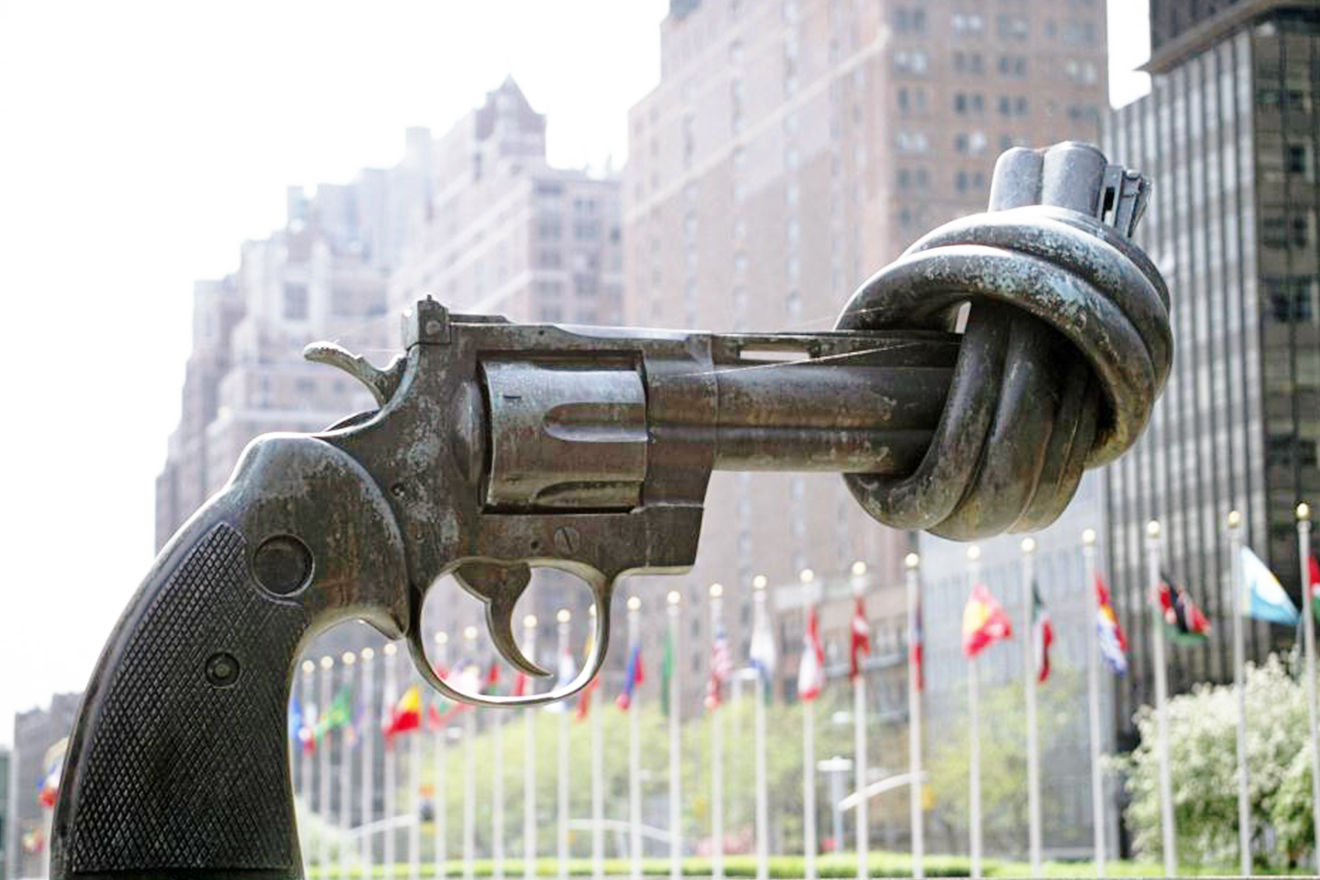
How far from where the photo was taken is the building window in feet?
640

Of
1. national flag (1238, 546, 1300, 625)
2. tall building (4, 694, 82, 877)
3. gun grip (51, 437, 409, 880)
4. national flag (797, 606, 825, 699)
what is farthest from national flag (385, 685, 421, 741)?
gun grip (51, 437, 409, 880)

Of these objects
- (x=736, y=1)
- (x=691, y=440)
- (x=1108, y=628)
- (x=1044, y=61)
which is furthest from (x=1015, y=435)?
(x=736, y=1)

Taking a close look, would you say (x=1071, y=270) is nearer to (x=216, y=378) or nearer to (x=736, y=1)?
(x=736, y=1)

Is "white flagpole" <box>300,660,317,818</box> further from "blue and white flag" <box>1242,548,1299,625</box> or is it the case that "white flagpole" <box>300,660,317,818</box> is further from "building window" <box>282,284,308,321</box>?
"building window" <box>282,284,308,321</box>

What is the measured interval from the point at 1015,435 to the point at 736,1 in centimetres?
13198

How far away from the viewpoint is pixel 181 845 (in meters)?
7.98

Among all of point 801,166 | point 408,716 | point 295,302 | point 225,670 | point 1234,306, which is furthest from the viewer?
point 295,302

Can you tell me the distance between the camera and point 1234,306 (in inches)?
3327

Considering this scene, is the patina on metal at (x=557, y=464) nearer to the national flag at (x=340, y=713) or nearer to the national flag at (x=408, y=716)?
the national flag at (x=408, y=716)

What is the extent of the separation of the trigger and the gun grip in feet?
0.93

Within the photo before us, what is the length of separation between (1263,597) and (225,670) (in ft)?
119

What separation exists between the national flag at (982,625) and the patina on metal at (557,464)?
118ft

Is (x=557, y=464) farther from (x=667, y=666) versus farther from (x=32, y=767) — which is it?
(x=32, y=767)

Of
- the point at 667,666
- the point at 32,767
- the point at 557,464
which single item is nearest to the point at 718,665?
the point at 667,666
